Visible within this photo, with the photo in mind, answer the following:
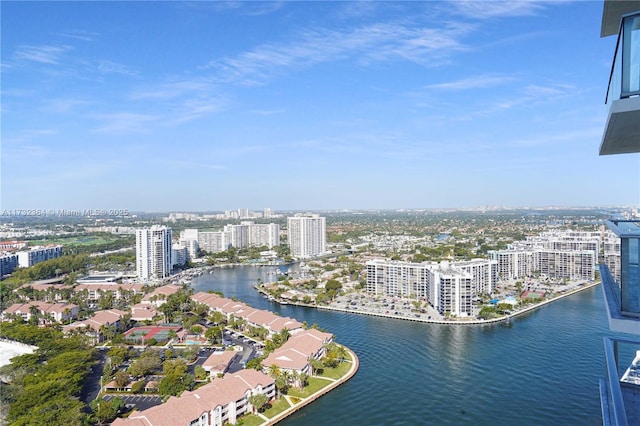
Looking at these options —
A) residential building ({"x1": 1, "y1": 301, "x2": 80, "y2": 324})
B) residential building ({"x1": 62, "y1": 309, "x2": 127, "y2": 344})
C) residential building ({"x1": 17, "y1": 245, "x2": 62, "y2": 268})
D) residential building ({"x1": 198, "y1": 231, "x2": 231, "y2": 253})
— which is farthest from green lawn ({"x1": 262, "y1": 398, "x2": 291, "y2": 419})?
residential building ({"x1": 198, "y1": 231, "x2": 231, "y2": 253})

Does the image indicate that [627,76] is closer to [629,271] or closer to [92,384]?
[629,271]

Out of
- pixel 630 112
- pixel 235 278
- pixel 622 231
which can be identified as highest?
pixel 630 112

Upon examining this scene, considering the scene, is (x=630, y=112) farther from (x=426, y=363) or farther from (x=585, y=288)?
(x=585, y=288)

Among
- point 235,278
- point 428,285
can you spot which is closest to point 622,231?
point 428,285

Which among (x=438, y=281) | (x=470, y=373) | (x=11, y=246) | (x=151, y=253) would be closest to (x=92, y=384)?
(x=470, y=373)

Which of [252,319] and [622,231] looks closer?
[622,231]

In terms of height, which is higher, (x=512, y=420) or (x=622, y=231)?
(x=622, y=231)
